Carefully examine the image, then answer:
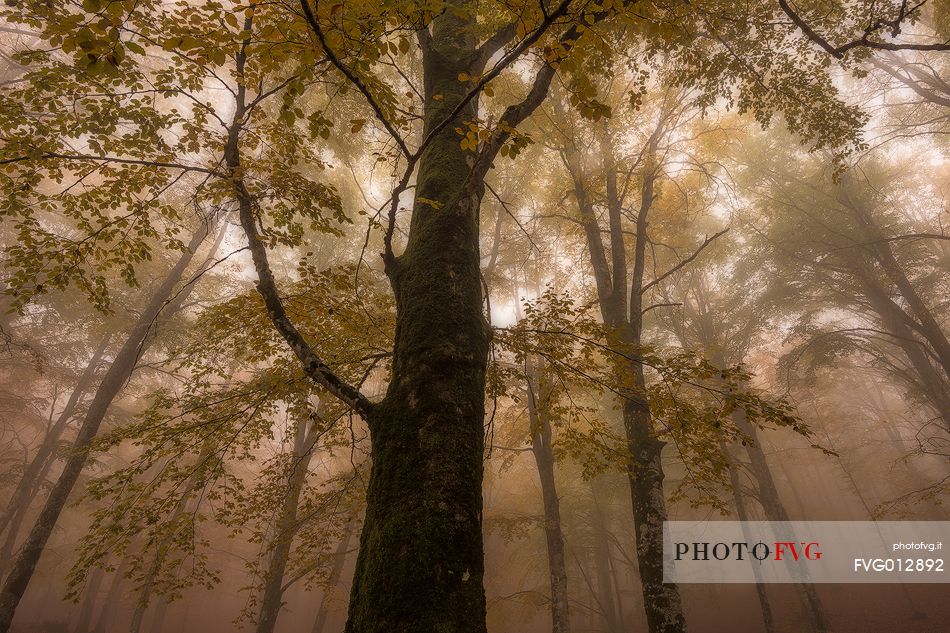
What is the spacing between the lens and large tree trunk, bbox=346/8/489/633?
68.7 inches

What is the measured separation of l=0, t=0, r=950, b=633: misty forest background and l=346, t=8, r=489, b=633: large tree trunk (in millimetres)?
18

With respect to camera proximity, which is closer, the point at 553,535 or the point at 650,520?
the point at 650,520

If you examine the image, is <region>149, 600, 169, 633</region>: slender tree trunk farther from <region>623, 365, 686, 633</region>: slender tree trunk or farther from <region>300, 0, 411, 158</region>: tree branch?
<region>300, 0, 411, 158</region>: tree branch

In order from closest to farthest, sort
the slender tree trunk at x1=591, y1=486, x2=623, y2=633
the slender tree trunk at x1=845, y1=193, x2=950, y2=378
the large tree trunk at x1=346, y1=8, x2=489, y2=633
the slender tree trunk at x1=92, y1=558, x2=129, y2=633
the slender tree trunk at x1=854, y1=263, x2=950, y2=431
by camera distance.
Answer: the large tree trunk at x1=346, y1=8, x2=489, y2=633, the slender tree trunk at x1=845, y1=193, x2=950, y2=378, the slender tree trunk at x1=854, y1=263, x2=950, y2=431, the slender tree trunk at x1=591, y1=486, x2=623, y2=633, the slender tree trunk at x1=92, y1=558, x2=129, y2=633

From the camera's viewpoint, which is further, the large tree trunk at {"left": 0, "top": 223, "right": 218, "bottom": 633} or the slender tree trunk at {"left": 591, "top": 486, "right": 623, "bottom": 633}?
the slender tree trunk at {"left": 591, "top": 486, "right": 623, "bottom": 633}

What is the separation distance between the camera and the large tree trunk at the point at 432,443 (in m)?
1.75

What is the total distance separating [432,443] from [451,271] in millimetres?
1178

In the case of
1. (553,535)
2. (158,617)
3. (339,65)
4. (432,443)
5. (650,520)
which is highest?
(339,65)

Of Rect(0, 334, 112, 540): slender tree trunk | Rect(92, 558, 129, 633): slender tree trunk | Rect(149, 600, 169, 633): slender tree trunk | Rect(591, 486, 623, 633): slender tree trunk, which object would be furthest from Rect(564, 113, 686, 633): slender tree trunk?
Rect(149, 600, 169, 633): slender tree trunk

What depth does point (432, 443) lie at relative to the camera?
2.10 metres

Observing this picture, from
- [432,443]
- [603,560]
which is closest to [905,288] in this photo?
[432,443]

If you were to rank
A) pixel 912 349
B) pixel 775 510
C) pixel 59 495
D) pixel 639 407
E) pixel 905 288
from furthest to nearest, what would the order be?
pixel 912 349, pixel 775 510, pixel 905 288, pixel 59 495, pixel 639 407

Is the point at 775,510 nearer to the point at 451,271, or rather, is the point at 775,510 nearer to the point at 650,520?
the point at 650,520

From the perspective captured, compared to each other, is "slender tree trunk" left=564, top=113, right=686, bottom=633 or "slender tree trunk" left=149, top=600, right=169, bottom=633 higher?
"slender tree trunk" left=564, top=113, right=686, bottom=633
